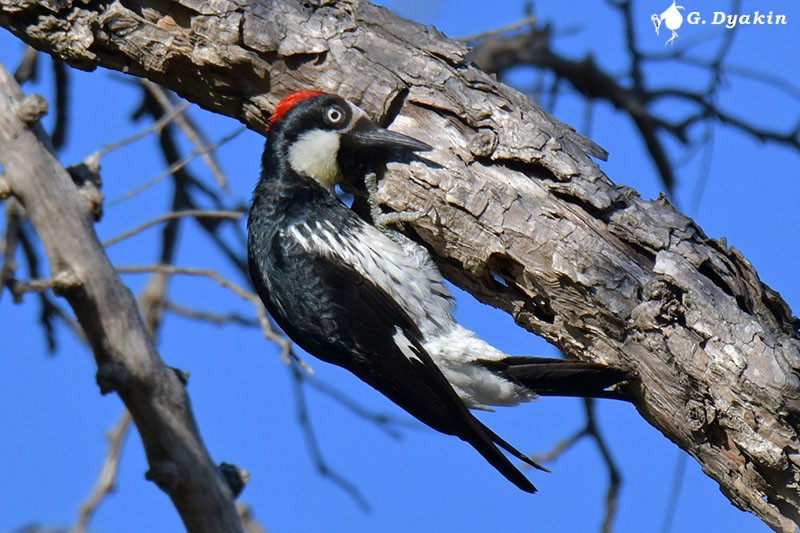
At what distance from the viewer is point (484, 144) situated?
292 cm

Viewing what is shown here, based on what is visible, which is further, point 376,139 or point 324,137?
point 324,137

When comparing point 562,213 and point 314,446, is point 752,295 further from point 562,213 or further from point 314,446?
point 314,446

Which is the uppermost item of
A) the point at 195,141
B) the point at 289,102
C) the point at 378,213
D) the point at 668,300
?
the point at 195,141

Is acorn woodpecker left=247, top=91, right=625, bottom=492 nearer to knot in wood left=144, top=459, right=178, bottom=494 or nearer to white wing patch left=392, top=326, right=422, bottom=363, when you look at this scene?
white wing patch left=392, top=326, right=422, bottom=363

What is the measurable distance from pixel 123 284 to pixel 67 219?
0.68 ft

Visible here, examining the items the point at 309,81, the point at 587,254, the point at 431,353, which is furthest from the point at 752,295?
the point at 309,81

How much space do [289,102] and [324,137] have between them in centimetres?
18

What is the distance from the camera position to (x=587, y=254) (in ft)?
9.13

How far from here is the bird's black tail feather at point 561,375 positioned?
111 inches

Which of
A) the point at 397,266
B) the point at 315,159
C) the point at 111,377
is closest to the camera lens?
the point at 111,377

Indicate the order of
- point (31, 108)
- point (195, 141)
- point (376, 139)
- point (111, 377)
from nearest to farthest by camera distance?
point (111, 377) → point (31, 108) → point (376, 139) → point (195, 141)

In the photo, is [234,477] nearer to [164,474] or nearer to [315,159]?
[164,474]

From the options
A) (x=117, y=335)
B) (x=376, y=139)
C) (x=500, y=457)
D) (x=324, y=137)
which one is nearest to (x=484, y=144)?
(x=376, y=139)

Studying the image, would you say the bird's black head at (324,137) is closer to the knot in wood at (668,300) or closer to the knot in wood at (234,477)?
the knot in wood at (668,300)
